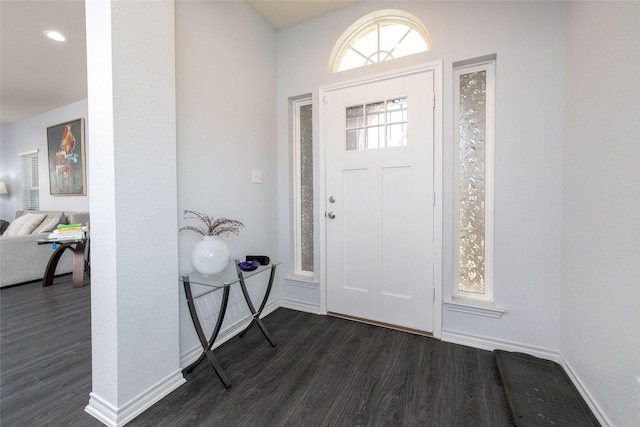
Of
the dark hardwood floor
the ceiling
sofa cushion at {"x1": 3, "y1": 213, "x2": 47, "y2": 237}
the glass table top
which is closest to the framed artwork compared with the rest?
the ceiling

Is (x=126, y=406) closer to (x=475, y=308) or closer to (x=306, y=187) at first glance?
(x=306, y=187)

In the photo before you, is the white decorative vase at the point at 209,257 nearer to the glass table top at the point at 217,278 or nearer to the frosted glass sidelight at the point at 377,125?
the glass table top at the point at 217,278

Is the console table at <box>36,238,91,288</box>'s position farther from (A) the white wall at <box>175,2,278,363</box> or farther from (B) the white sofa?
(A) the white wall at <box>175,2,278,363</box>

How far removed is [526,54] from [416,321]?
1.98 metres

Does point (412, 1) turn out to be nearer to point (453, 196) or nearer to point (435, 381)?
point (453, 196)

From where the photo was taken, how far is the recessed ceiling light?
8.56ft

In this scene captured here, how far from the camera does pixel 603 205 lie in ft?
4.04

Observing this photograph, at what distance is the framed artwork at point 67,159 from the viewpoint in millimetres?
4355

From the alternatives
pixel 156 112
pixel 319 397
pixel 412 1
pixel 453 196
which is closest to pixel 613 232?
pixel 453 196

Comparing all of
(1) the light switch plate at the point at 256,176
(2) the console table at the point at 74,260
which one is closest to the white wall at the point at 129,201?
(1) the light switch plate at the point at 256,176

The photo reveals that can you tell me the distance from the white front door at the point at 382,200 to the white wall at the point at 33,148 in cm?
403

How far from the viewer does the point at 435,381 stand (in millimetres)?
1520

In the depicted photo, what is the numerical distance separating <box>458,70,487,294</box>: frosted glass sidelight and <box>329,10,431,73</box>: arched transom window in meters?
0.52

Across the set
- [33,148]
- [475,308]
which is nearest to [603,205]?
[475,308]
